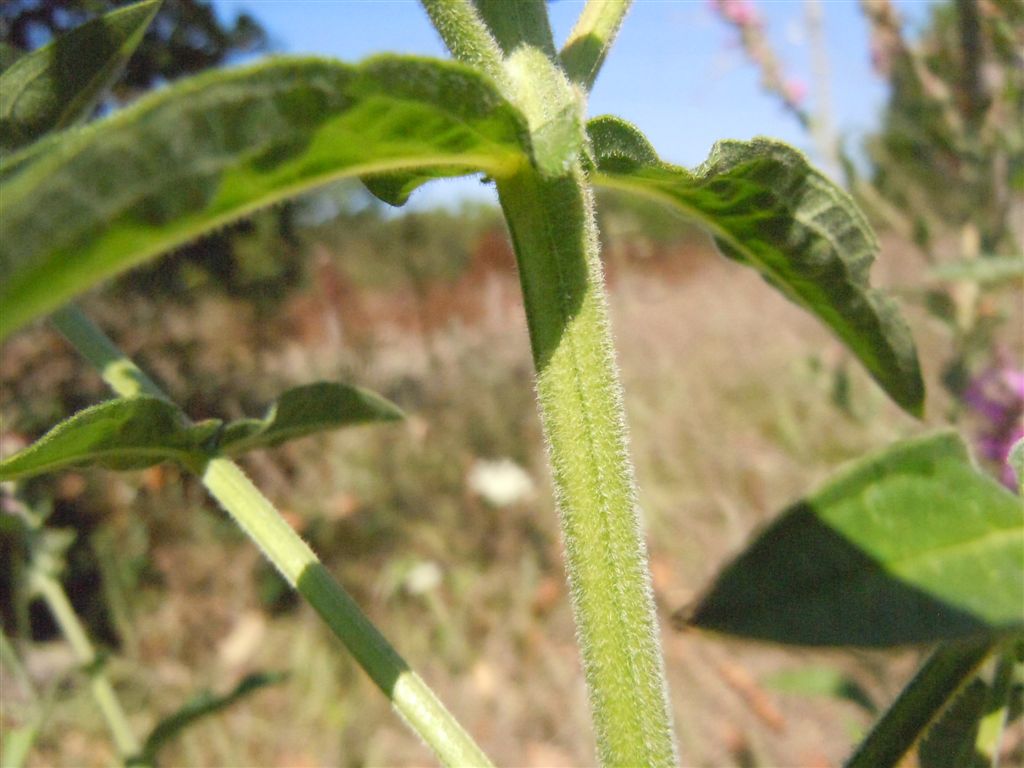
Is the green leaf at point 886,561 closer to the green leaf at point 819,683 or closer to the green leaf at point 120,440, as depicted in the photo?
the green leaf at point 120,440

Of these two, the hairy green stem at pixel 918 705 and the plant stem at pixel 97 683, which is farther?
the plant stem at pixel 97 683

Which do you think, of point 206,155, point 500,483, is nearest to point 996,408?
point 206,155

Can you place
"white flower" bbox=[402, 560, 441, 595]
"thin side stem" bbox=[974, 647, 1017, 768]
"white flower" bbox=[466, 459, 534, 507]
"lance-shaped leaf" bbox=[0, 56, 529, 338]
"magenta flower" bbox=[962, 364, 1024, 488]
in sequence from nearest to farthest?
"lance-shaped leaf" bbox=[0, 56, 529, 338] < "thin side stem" bbox=[974, 647, 1017, 768] < "magenta flower" bbox=[962, 364, 1024, 488] < "white flower" bbox=[402, 560, 441, 595] < "white flower" bbox=[466, 459, 534, 507]

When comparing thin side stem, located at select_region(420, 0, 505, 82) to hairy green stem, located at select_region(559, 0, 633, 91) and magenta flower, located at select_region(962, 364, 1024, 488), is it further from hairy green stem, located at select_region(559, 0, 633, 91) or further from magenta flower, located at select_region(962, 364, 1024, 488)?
magenta flower, located at select_region(962, 364, 1024, 488)

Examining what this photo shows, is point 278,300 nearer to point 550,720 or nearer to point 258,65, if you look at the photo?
point 550,720

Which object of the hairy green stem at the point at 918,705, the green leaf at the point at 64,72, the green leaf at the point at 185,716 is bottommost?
the hairy green stem at the point at 918,705

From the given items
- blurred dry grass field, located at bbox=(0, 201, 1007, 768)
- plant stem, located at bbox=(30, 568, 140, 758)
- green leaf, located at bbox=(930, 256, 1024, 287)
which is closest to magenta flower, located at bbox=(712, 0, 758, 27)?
blurred dry grass field, located at bbox=(0, 201, 1007, 768)

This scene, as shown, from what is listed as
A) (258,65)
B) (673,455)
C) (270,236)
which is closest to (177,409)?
(258,65)

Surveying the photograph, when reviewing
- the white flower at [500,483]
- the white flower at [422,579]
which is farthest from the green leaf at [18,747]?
the white flower at [500,483]
